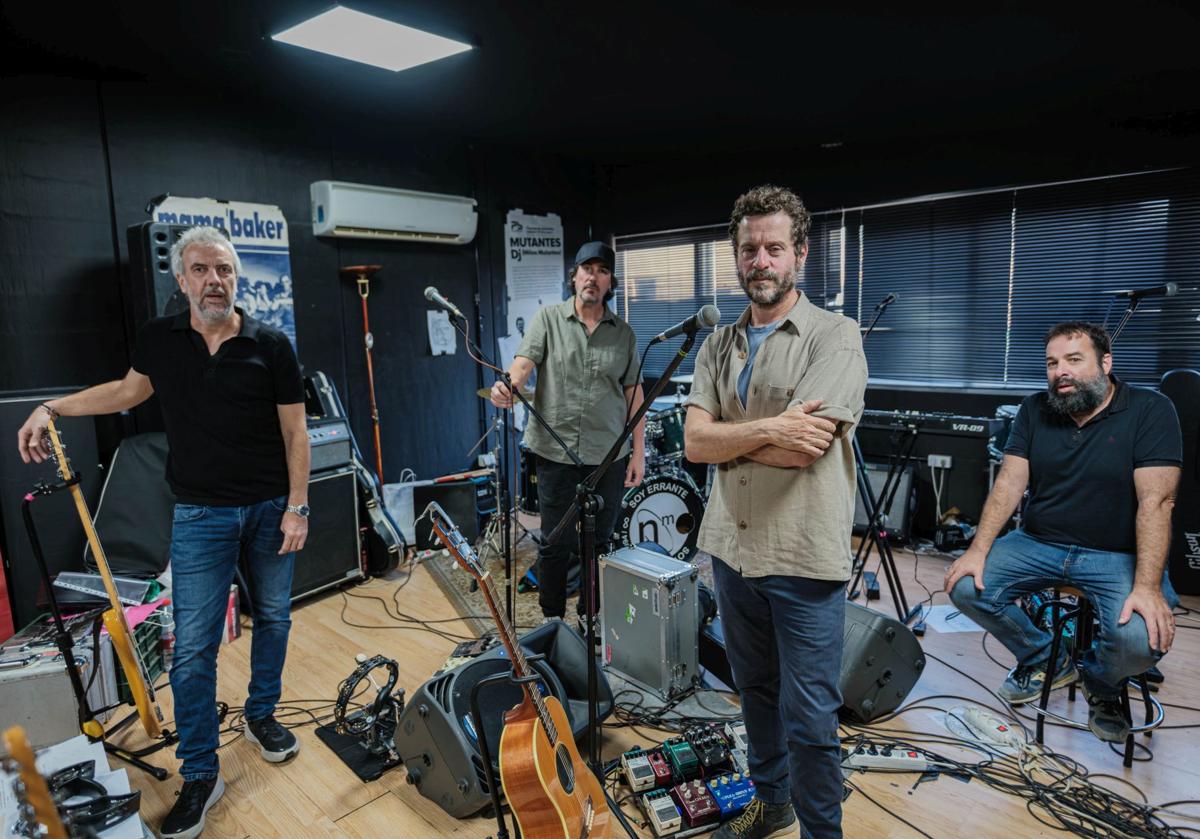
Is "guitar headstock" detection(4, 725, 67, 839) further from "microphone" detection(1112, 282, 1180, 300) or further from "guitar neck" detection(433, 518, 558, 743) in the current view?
"microphone" detection(1112, 282, 1180, 300)

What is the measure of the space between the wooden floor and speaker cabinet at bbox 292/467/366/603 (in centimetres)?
65

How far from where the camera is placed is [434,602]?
3775mm

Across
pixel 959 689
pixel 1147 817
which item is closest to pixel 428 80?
pixel 959 689

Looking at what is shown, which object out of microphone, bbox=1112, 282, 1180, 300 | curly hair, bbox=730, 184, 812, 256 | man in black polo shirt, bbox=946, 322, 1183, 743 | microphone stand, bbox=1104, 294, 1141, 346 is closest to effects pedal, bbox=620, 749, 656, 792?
man in black polo shirt, bbox=946, 322, 1183, 743

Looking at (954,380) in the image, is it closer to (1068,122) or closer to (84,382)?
(1068,122)

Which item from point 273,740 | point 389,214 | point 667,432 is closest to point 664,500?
point 667,432

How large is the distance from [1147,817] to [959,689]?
788 millimetres

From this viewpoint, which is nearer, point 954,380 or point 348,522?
point 348,522

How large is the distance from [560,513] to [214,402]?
1.41 m

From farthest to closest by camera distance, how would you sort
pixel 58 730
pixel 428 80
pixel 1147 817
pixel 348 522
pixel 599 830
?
1. pixel 348 522
2. pixel 428 80
3. pixel 58 730
4. pixel 1147 817
5. pixel 599 830

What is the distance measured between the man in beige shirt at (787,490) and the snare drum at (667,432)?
2.44 metres

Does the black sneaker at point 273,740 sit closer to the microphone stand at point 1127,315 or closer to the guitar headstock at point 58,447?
the guitar headstock at point 58,447

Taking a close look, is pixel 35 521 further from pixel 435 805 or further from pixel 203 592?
pixel 435 805

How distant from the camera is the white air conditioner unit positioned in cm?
429
